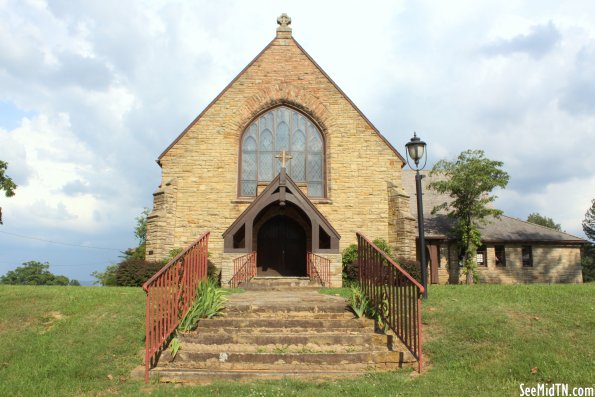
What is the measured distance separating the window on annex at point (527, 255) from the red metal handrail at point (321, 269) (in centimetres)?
1405

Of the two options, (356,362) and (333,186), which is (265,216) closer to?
(333,186)

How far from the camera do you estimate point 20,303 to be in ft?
30.2

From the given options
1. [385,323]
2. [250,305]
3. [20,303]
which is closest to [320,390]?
[385,323]

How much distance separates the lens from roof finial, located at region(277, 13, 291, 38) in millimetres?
18672

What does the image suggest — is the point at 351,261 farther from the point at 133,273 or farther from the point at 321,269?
the point at 133,273

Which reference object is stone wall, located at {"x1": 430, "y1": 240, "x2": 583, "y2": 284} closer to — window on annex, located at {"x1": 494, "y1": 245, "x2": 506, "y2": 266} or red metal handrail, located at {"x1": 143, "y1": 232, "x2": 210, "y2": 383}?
window on annex, located at {"x1": 494, "y1": 245, "x2": 506, "y2": 266}

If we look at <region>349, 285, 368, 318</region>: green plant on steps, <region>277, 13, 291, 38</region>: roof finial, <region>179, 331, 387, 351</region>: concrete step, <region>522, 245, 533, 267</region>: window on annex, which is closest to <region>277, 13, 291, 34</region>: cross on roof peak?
<region>277, 13, 291, 38</region>: roof finial

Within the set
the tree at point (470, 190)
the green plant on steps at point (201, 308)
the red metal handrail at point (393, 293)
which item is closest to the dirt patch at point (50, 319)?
the green plant on steps at point (201, 308)

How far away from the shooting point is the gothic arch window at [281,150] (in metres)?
17.8

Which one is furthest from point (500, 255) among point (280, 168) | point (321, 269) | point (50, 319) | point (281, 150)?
point (50, 319)

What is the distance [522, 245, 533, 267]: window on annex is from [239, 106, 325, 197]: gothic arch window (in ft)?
42.7

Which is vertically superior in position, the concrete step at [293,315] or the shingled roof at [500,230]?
the shingled roof at [500,230]

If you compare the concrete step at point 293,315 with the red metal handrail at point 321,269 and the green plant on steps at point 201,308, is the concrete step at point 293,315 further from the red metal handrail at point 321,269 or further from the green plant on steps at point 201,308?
the red metal handrail at point 321,269

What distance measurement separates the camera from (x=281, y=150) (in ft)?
59.0
